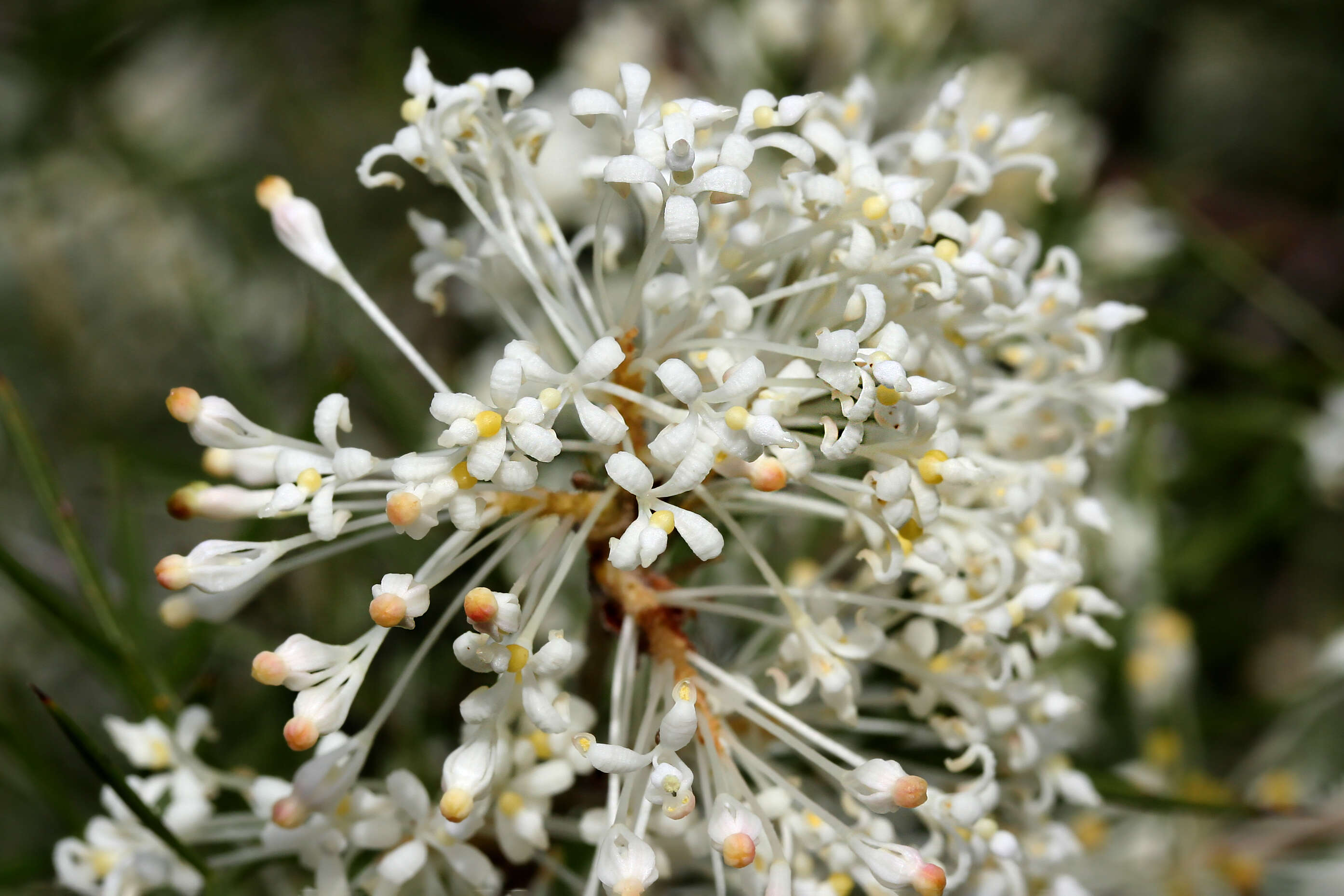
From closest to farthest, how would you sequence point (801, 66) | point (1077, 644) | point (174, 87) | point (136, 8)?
point (1077, 644)
point (136, 8)
point (801, 66)
point (174, 87)

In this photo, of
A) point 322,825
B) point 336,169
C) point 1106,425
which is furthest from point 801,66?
point 322,825

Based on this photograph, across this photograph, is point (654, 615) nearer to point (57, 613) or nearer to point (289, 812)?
point (289, 812)

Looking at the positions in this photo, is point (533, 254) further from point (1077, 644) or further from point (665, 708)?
point (1077, 644)

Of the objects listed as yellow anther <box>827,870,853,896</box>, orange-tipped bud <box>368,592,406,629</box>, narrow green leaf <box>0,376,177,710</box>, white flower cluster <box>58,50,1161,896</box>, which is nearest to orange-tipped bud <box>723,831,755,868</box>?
white flower cluster <box>58,50,1161,896</box>

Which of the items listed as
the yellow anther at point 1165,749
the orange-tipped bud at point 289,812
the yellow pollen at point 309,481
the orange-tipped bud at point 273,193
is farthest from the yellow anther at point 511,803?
the yellow anther at point 1165,749

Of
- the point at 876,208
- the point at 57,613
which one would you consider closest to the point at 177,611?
the point at 57,613

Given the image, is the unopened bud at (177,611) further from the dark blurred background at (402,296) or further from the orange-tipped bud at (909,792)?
the orange-tipped bud at (909,792)

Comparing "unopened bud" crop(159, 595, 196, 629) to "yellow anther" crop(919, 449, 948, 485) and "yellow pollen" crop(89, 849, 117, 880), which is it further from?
"yellow anther" crop(919, 449, 948, 485)
